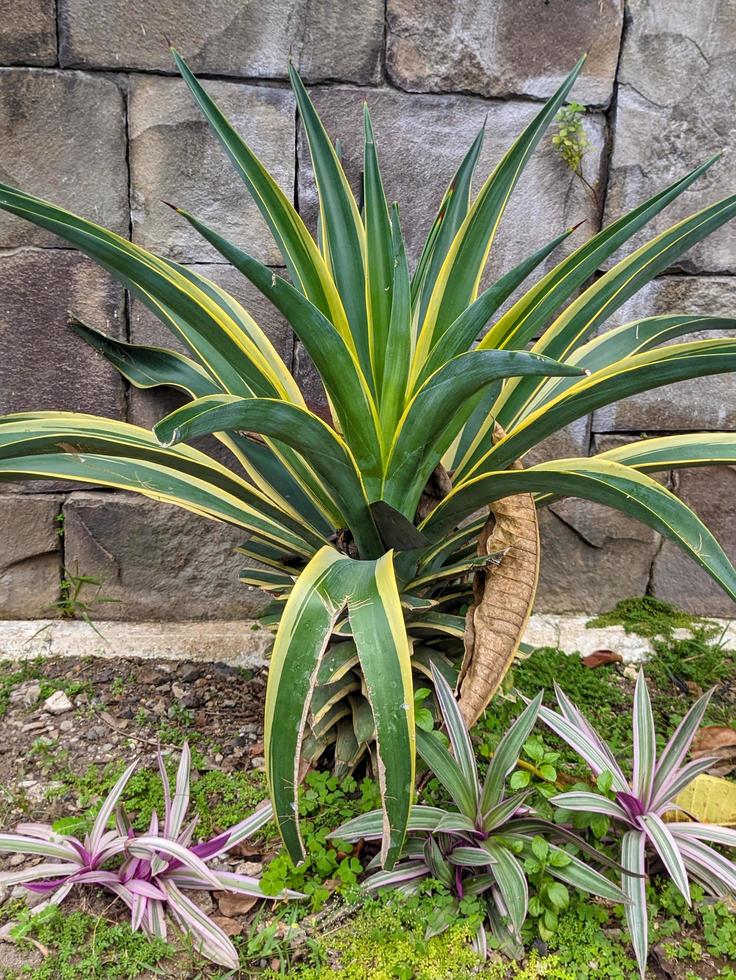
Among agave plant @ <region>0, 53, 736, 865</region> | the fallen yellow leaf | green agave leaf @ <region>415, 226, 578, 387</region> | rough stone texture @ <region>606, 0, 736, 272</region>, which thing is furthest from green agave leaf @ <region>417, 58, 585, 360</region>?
the fallen yellow leaf

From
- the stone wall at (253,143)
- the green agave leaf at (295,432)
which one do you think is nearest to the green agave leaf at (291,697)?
the green agave leaf at (295,432)

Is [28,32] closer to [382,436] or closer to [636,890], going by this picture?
[382,436]

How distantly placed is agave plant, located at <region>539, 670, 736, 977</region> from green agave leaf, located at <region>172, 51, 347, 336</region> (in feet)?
2.60

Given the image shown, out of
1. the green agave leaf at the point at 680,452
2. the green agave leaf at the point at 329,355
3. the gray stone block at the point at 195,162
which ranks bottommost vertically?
the green agave leaf at the point at 680,452

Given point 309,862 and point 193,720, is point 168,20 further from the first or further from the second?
point 309,862

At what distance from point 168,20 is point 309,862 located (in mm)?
1753

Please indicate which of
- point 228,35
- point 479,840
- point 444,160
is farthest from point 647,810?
point 228,35

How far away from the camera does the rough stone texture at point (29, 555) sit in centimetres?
174

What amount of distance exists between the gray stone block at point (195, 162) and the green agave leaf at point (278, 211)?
0.42 m

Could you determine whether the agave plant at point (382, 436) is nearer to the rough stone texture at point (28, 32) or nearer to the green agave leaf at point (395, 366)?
the green agave leaf at point (395, 366)

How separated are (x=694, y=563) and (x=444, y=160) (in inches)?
50.3

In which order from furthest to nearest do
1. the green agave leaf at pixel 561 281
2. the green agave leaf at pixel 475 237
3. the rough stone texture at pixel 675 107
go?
the rough stone texture at pixel 675 107 → the green agave leaf at pixel 475 237 → the green agave leaf at pixel 561 281

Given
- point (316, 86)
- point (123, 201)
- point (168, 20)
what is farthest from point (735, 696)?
point (168, 20)

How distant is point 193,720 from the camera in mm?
1444
